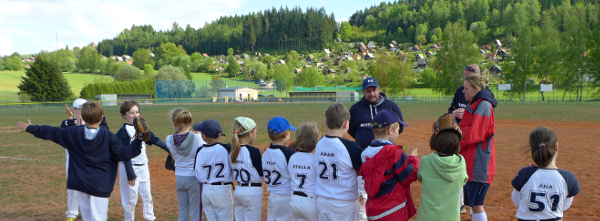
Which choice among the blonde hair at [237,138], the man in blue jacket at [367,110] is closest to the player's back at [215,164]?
the blonde hair at [237,138]

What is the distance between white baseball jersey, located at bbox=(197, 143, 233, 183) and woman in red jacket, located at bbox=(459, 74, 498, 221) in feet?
8.53

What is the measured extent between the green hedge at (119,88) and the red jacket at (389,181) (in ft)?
214

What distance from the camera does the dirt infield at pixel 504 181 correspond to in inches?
223

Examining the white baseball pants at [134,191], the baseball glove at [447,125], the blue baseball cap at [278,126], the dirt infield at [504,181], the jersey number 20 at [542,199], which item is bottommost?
the dirt infield at [504,181]

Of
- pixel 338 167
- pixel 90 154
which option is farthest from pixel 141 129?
pixel 338 167

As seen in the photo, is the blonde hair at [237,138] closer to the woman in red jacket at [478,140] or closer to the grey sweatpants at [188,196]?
the grey sweatpants at [188,196]

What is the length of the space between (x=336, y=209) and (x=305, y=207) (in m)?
0.33

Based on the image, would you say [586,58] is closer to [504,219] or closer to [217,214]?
[504,219]

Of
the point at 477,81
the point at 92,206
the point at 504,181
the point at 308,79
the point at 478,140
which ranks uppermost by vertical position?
the point at 308,79

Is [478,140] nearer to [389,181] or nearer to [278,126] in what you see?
[389,181]

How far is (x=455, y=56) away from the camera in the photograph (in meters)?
52.4

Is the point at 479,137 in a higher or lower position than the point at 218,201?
higher

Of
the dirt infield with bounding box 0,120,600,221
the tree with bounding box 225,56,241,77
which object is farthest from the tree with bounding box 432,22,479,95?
the tree with bounding box 225,56,241,77

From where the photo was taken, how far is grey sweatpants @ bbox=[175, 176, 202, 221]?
4590 millimetres
